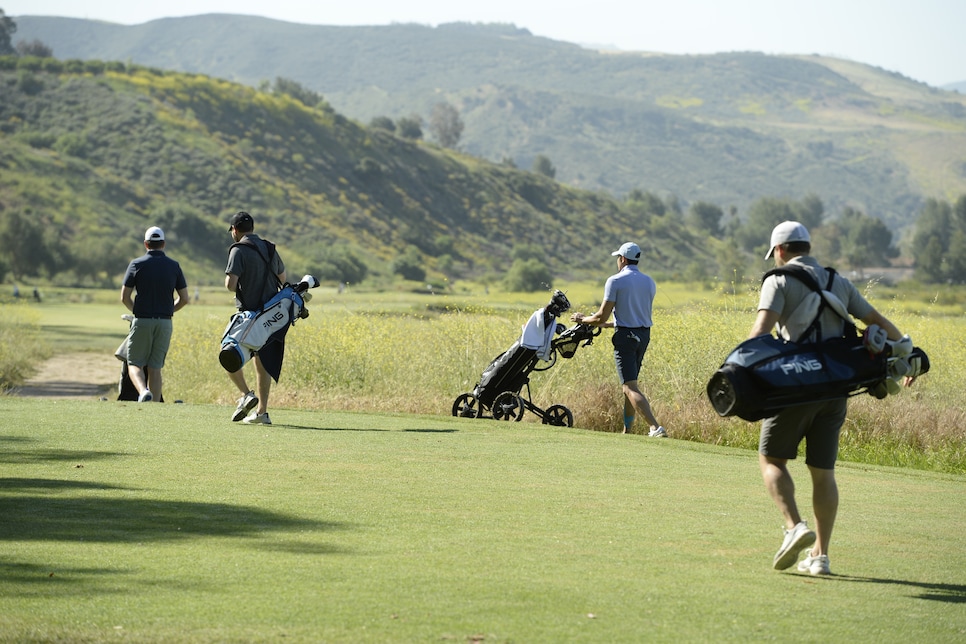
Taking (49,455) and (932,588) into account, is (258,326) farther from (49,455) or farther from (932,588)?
(932,588)

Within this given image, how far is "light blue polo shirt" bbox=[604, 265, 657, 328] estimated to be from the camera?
44.1ft

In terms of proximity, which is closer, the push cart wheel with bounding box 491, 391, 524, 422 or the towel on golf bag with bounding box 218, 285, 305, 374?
the towel on golf bag with bounding box 218, 285, 305, 374

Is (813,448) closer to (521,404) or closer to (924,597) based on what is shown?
(924,597)

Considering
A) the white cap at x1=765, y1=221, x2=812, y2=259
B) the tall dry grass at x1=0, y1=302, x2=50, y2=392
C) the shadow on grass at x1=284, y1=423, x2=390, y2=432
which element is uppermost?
the white cap at x1=765, y1=221, x2=812, y2=259

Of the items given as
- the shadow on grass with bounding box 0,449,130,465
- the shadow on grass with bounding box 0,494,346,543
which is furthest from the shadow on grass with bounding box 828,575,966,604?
the shadow on grass with bounding box 0,449,130,465

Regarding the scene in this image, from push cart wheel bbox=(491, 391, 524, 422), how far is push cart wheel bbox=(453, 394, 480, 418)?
336mm

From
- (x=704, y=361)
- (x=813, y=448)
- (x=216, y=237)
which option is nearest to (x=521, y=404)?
(x=704, y=361)

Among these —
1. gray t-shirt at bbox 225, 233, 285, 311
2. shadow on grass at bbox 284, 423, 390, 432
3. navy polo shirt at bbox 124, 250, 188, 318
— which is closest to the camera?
gray t-shirt at bbox 225, 233, 285, 311

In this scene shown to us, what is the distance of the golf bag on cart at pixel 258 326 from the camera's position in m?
12.5

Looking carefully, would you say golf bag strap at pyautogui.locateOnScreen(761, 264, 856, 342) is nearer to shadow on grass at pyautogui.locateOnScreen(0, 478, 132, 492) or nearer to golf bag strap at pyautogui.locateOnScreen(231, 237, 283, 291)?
shadow on grass at pyautogui.locateOnScreen(0, 478, 132, 492)

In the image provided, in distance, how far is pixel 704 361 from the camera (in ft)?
55.0

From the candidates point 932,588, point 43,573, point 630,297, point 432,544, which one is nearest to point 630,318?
point 630,297

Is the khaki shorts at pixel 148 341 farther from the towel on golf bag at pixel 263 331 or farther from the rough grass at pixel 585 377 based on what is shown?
the rough grass at pixel 585 377

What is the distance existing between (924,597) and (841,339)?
145 centimetres
